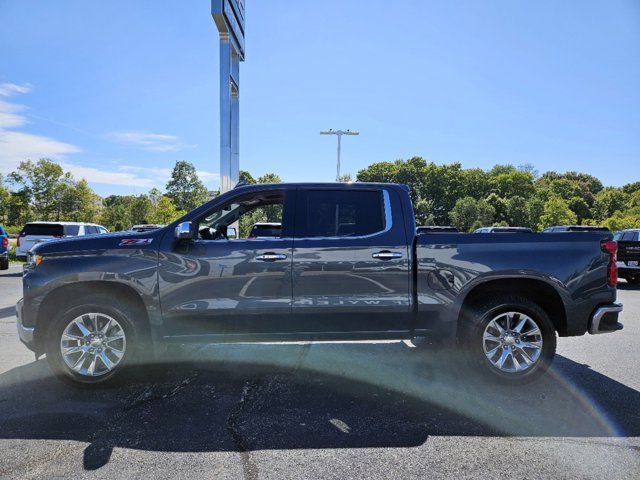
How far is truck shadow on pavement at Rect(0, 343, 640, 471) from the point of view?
3.21 m

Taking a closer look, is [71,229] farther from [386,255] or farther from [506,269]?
[506,269]

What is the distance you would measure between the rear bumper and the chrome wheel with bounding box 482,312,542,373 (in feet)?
1.74

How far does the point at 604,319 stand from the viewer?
4.21 meters

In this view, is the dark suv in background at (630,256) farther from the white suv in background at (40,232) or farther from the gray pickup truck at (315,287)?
the white suv in background at (40,232)

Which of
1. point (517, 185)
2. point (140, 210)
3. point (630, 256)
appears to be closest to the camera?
point (630, 256)

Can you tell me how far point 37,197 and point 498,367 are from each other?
38.3 meters

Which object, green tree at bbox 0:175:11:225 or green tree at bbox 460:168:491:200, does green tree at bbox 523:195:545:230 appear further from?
green tree at bbox 0:175:11:225

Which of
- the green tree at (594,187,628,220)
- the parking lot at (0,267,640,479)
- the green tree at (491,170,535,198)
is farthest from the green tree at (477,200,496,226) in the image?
the parking lot at (0,267,640,479)

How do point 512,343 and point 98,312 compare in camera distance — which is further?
point 512,343

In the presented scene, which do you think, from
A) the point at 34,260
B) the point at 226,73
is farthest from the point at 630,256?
the point at 226,73

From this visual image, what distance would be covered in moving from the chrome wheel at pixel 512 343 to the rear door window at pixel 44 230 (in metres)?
15.2

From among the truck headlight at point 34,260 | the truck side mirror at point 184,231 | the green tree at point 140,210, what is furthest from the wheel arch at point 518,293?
the green tree at point 140,210

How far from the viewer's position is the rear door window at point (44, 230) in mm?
14977

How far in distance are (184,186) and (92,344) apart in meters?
79.7
